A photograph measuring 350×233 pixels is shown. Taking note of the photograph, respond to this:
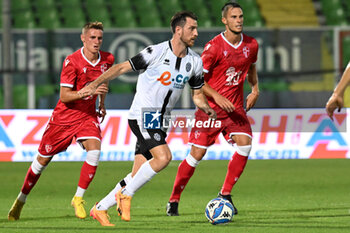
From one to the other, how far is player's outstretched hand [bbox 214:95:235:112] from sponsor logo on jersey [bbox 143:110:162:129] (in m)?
0.87

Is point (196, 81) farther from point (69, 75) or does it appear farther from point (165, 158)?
point (69, 75)

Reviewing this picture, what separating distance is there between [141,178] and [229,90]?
1626 millimetres

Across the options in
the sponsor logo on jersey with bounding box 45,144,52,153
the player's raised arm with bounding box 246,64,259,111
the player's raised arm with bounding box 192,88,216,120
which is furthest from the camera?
the player's raised arm with bounding box 246,64,259,111

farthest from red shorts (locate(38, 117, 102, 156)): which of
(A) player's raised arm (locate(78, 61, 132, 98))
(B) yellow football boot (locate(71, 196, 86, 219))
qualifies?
(A) player's raised arm (locate(78, 61, 132, 98))

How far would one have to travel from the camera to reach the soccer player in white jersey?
6422 mm

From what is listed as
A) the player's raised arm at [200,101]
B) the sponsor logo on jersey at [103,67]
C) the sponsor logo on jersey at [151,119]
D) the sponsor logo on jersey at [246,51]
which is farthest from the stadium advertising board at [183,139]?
the sponsor logo on jersey at [151,119]

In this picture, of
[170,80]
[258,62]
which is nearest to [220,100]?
[170,80]

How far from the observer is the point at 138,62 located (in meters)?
6.42

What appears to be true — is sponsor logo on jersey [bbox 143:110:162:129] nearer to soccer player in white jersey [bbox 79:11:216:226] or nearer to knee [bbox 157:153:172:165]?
soccer player in white jersey [bbox 79:11:216:226]

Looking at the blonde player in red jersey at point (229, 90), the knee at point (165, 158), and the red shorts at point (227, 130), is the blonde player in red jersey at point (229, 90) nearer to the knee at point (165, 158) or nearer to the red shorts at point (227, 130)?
the red shorts at point (227, 130)

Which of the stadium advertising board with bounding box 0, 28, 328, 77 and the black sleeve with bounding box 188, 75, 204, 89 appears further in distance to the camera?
the stadium advertising board with bounding box 0, 28, 328, 77

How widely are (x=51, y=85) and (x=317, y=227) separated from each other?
794 cm

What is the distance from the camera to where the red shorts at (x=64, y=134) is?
7426 millimetres

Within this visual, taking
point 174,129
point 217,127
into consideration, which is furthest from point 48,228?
point 174,129
